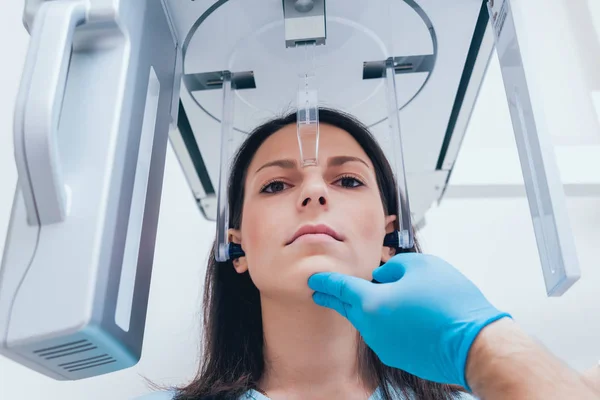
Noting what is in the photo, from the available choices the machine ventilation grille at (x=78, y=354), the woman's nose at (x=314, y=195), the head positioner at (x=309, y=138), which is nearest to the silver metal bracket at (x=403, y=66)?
the head positioner at (x=309, y=138)

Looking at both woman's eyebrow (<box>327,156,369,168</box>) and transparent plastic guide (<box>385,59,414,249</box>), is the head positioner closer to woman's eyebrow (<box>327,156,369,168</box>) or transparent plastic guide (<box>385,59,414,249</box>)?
transparent plastic guide (<box>385,59,414,249</box>)

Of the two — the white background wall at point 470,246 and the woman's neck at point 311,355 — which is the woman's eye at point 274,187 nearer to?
the woman's neck at point 311,355

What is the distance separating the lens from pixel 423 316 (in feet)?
2.51

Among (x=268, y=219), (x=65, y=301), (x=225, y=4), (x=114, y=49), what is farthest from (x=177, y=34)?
(x=65, y=301)

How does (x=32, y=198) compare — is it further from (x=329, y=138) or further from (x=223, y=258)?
(x=329, y=138)

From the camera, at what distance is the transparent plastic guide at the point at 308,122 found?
3.14 ft

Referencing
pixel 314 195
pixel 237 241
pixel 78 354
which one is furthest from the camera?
pixel 237 241

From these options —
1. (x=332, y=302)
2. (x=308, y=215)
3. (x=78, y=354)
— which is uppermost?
(x=308, y=215)

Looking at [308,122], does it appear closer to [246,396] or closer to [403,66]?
[403,66]

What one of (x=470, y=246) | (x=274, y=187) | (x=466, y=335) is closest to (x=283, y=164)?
(x=274, y=187)

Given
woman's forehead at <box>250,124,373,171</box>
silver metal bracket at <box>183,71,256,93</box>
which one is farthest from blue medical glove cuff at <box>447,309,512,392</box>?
silver metal bracket at <box>183,71,256,93</box>

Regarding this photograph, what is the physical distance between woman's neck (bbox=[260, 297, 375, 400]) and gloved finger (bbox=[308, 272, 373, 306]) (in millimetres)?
147

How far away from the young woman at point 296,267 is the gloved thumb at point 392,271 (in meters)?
0.07

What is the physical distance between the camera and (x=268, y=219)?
1061mm
